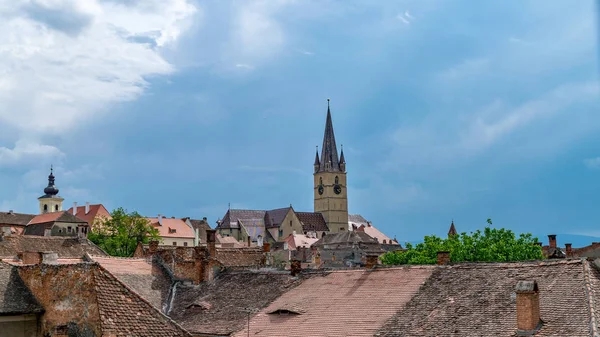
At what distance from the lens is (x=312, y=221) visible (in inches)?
7136

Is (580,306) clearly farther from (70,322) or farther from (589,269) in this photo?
(70,322)

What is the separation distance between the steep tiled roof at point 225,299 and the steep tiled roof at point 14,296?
11.6 meters

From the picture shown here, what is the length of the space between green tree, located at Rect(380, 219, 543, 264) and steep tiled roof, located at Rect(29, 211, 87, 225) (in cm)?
7286

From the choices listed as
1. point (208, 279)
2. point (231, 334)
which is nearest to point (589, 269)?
point (231, 334)

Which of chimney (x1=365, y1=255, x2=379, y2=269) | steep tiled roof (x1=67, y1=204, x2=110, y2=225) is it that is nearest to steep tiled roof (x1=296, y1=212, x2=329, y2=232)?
steep tiled roof (x1=67, y1=204, x2=110, y2=225)

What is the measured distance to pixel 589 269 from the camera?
24984mm

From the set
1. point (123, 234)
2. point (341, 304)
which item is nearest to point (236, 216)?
point (123, 234)

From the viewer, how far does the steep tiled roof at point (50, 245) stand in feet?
→ 172

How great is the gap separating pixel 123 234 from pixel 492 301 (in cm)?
7086

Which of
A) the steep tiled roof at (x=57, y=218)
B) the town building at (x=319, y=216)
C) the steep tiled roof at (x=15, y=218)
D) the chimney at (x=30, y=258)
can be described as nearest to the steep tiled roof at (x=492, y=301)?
the chimney at (x=30, y=258)

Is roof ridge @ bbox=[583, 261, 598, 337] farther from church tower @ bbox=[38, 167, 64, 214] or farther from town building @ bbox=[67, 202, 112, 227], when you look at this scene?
church tower @ bbox=[38, 167, 64, 214]

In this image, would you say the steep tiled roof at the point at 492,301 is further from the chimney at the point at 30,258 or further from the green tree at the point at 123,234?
the green tree at the point at 123,234

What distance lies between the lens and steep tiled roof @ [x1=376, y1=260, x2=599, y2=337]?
74.9 feet

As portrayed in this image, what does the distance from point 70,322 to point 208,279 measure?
18.9m
